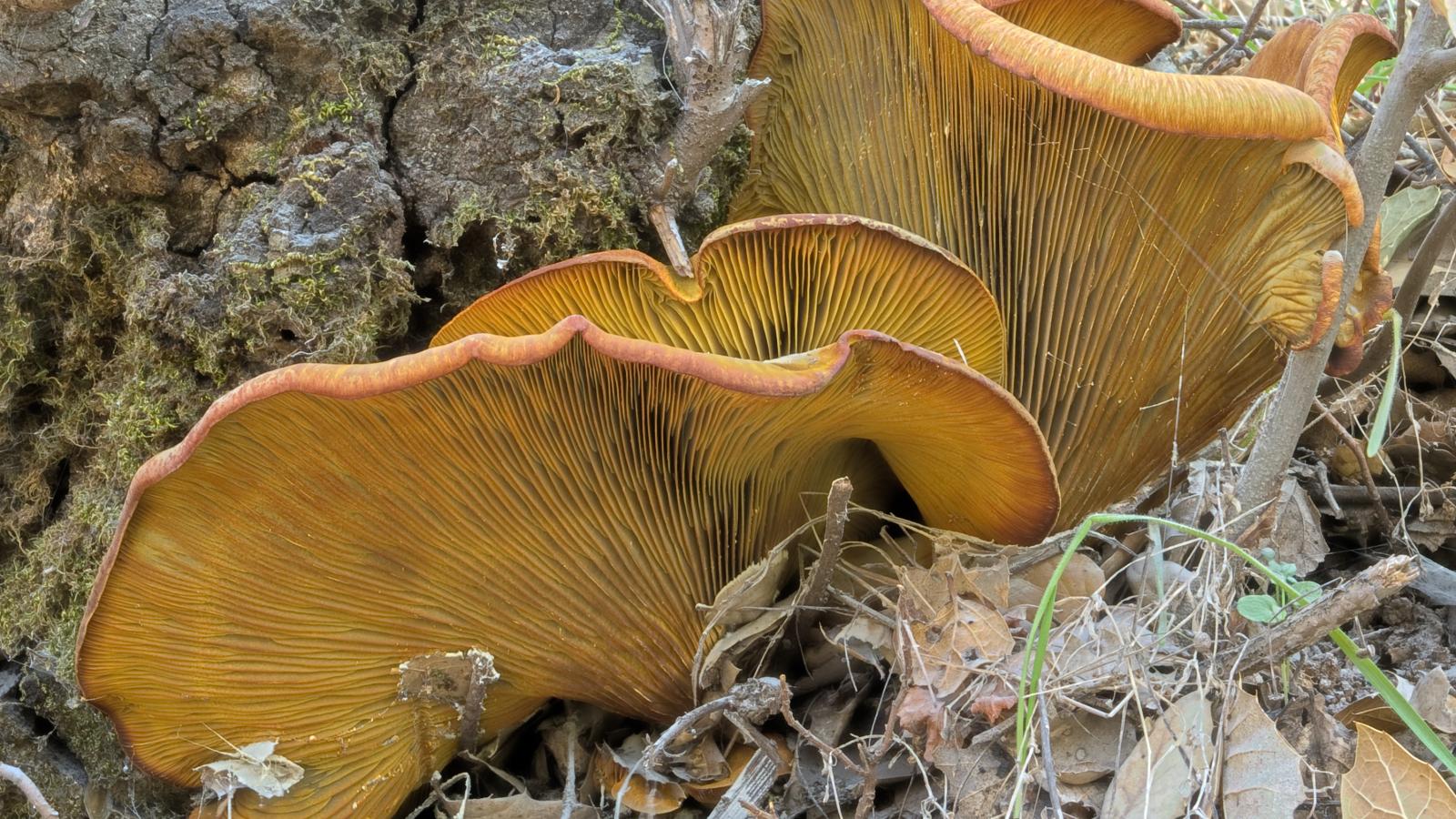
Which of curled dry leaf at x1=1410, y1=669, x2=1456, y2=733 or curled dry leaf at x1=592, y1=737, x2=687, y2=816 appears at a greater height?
curled dry leaf at x1=1410, y1=669, x2=1456, y2=733

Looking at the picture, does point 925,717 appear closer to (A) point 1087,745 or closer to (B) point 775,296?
(A) point 1087,745

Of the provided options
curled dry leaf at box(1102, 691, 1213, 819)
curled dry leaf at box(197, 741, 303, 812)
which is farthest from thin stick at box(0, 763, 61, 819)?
curled dry leaf at box(1102, 691, 1213, 819)

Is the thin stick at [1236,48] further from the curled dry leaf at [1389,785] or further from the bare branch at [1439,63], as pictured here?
the curled dry leaf at [1389,785]

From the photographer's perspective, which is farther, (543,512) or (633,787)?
(633,787)

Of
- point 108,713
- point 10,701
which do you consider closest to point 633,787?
point 108,713

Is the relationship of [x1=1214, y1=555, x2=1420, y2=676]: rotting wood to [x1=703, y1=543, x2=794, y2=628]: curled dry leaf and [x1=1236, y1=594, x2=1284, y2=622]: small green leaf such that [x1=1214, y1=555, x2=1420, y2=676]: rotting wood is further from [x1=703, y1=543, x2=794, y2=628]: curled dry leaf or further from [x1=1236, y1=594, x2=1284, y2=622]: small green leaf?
[x1=703, y1=543, x2=794, y2=628]: curled dry leaf

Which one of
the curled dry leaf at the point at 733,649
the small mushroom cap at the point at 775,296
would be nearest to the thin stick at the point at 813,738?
the curled dry leaf at the point at 733,649

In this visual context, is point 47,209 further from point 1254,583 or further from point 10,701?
point 1254,583
